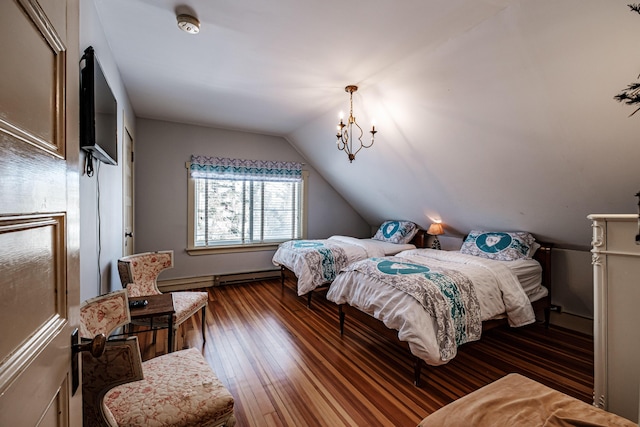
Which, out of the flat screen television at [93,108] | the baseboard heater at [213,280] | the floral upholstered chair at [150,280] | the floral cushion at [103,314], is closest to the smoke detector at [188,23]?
the flat screen television at [93,108]

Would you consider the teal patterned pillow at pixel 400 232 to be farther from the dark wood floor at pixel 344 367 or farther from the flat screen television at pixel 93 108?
the flat screen television at pixel 93 108

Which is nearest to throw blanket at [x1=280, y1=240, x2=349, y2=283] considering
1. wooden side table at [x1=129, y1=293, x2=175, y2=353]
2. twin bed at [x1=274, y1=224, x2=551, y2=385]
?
twin bed at [x1=274, y1=224, x2=551, y2=385]

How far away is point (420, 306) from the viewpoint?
2084 mm

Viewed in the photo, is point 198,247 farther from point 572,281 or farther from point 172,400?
point 572,281

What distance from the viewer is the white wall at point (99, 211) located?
152 centimetres

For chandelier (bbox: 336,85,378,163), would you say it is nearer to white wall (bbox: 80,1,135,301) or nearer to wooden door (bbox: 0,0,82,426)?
white wall (bbox: 80,1,135,301)

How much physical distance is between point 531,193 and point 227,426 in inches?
127

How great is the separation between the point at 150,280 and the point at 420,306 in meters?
2.48

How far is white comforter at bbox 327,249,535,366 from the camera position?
201cm

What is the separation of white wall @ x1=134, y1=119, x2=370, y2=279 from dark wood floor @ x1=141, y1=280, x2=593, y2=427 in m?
1.23

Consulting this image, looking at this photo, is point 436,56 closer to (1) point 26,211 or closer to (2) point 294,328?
(1) point 26,211

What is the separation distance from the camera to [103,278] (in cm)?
200

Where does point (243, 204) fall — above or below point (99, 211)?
above

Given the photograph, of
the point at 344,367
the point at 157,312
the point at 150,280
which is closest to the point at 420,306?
the point at 344,367
